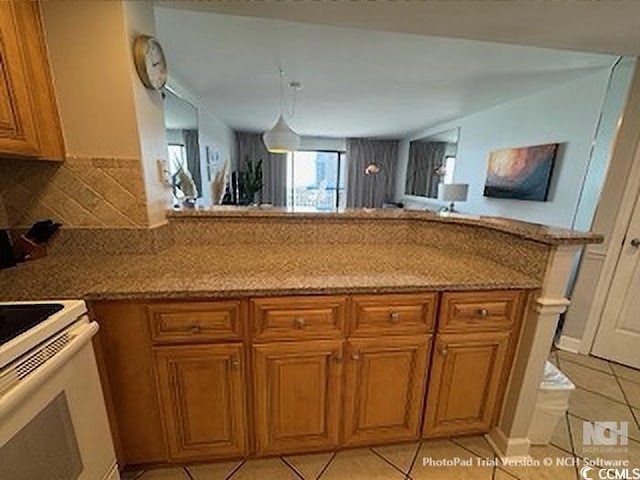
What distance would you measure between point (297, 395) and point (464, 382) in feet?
2.46

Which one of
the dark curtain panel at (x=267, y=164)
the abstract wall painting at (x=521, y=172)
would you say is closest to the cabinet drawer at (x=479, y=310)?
the abstract wall painting at (x=521, y=172)

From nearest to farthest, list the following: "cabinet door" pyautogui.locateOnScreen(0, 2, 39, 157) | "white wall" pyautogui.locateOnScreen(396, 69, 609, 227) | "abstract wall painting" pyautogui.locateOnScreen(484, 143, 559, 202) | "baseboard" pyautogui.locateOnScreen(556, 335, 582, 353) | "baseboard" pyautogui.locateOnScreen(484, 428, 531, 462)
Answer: "cabinet door" pyautogui.locateOnScreen(0, 2, 39, 157)
"baseboard" pyautogui.locateOnScreen(484, 428, 531, 462)
"baseboard" pyautogui.locateOnScreen(556, 335, 582, 353)
"white wall" pyautogui.locateOnScreen(396, 69, 609, 227)
"abstract wall painting" pyautogui.locateOnScreen(484, 143, 559, 202)

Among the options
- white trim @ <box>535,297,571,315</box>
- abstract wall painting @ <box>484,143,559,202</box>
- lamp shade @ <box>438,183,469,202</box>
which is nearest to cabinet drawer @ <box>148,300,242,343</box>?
white trim @ <box>535,297,571,315</box>

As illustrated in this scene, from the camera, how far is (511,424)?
1347 mm

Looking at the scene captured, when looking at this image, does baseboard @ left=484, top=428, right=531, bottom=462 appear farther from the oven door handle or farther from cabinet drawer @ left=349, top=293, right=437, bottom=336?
the oven door handle

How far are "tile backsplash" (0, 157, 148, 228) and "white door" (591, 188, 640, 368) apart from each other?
3033mm

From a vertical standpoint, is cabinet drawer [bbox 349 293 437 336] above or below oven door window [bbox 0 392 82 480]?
above

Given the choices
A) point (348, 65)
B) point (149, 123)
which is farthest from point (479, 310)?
point (348, 65)

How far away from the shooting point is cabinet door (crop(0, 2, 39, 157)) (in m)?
1.03

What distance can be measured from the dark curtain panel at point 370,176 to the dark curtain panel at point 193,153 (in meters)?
4.53

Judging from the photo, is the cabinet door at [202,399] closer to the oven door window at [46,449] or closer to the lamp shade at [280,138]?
the oven door window at [46,449]

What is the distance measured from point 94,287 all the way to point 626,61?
3308 mm

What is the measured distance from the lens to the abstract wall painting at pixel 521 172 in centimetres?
295

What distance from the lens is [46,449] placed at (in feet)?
2.29
